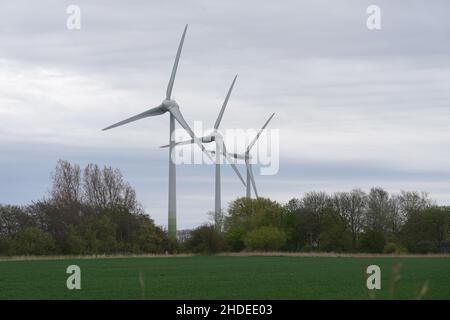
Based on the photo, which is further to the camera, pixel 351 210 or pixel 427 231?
pixel 351 210

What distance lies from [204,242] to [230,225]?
1252 centimetres

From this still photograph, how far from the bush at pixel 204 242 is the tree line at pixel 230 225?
0.39 feet

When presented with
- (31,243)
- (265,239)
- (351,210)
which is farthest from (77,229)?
(351,210)

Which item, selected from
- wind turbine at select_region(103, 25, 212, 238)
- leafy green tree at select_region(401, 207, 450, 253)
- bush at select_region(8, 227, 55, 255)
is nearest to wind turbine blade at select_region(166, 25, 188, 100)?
wind turbine at select_region(103, 25, 212, 238)

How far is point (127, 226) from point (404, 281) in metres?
64.0

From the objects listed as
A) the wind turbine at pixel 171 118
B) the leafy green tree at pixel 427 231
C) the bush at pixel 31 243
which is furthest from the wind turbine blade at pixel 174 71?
the leafy green tree at pixel 427 231

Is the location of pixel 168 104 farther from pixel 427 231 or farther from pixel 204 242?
pixel 427 231

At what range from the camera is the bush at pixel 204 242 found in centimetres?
10294

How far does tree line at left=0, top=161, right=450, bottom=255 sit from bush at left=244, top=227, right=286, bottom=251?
0.40 ft

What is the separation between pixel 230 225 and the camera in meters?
115

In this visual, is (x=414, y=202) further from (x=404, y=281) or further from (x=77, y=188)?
(x=404, y=281)

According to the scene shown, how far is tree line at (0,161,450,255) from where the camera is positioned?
95438 millimetres

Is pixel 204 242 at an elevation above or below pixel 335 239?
below
